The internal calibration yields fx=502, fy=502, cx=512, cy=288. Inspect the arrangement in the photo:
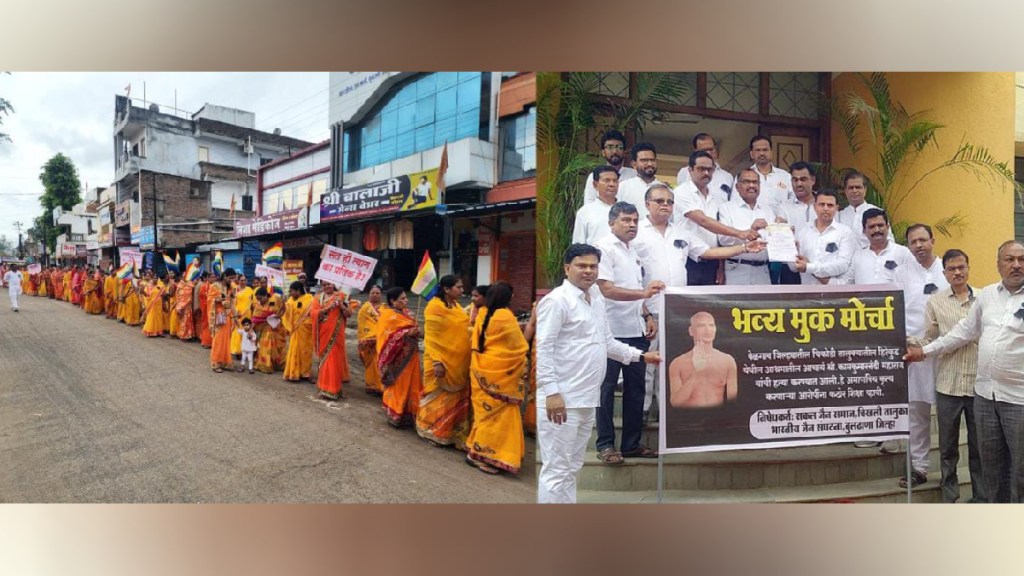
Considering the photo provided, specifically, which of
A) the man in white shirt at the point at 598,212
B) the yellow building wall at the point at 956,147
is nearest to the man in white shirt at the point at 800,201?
the yellow building wall at the point at 956,147

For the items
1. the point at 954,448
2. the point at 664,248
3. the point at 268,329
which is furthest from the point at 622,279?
the point at 268,329

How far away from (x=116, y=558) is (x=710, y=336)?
377 centimetres

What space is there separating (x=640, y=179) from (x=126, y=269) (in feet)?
17.2

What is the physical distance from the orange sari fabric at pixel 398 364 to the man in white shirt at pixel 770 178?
9.44ft

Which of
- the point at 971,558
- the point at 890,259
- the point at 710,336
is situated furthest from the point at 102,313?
the point at 971,558

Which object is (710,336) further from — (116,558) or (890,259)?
(116,558)

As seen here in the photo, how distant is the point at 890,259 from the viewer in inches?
129

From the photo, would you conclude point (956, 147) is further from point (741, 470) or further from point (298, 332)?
point (298, 332)

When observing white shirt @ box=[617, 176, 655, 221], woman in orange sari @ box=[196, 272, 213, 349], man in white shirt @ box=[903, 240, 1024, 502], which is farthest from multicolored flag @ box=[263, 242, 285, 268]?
man in white shirt @ box=[903, 240, 1024, 502]

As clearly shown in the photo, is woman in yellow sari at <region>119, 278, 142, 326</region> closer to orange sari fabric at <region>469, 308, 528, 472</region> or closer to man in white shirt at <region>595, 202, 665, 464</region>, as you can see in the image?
orange sari fabric at <region>469, 308, 528, 472</region>

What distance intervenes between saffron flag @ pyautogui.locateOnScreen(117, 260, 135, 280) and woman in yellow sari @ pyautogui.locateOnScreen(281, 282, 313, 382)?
5.06 ft

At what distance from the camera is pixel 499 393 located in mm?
3510

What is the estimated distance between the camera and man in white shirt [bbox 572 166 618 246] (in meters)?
3.00

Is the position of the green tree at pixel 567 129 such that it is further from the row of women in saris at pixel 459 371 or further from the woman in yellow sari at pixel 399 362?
the woman in yellow sari at pixel 399 362
